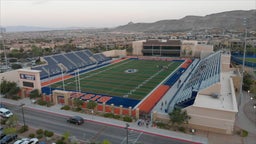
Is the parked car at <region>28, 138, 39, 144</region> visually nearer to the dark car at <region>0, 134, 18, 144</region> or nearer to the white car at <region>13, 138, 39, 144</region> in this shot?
the white car at <region>13, 138, 39, 144</region>

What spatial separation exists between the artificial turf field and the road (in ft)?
38.9

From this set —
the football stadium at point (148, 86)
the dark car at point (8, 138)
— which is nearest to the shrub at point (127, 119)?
the football stadium at point (148, 86)

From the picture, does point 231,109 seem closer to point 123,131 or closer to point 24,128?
point 123,131

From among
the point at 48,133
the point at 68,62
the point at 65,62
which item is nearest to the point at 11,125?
the point at 48,133

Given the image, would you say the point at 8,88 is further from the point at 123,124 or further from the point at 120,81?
the point at 123,124

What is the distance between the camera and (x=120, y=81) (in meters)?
47.8

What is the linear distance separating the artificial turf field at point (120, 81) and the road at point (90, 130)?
11.9 metres

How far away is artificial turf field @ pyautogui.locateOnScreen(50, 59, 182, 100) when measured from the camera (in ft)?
134

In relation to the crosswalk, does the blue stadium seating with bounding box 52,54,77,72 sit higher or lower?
higher

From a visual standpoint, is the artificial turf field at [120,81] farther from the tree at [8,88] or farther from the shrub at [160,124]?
the shrub at [160,124]

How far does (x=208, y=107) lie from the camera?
955 inches

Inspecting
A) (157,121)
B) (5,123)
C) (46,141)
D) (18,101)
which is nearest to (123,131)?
(157,121)

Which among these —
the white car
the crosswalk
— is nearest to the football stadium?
the crosswalk

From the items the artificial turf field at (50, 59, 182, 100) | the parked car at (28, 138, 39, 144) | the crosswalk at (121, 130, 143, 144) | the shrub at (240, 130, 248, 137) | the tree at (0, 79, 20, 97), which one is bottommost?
the crosswalk at (121, 130, 143, 144)
